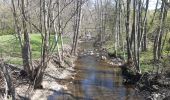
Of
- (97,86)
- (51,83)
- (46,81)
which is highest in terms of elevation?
(46,81)

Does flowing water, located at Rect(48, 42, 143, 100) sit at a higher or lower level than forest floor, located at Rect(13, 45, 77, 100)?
lower

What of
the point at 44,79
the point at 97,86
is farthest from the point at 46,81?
the point at 97,86

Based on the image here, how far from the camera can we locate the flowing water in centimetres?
1908

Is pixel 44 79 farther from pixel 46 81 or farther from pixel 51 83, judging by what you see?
pixel 51 83

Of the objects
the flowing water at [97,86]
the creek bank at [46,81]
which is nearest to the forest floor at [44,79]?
the creek bank at [46,81]

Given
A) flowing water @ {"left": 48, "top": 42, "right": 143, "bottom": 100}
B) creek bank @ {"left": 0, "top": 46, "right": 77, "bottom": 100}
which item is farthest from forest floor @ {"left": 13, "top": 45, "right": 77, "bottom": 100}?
flowing water @ {"left": 48, "top": 42, "right": 143, "bottom": 100}

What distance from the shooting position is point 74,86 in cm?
2181

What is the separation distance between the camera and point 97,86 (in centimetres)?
2205

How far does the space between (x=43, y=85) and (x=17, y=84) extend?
2399 mm

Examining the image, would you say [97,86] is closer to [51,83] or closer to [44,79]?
[51,83]

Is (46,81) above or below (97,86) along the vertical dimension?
above

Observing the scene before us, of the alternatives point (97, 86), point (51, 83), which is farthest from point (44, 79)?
point (97, 86)

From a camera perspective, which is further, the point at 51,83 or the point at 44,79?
the point at 44,79

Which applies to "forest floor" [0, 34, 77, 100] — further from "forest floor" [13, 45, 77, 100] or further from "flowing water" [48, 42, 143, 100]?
"flowing water" [48, 42, 143, 100]
